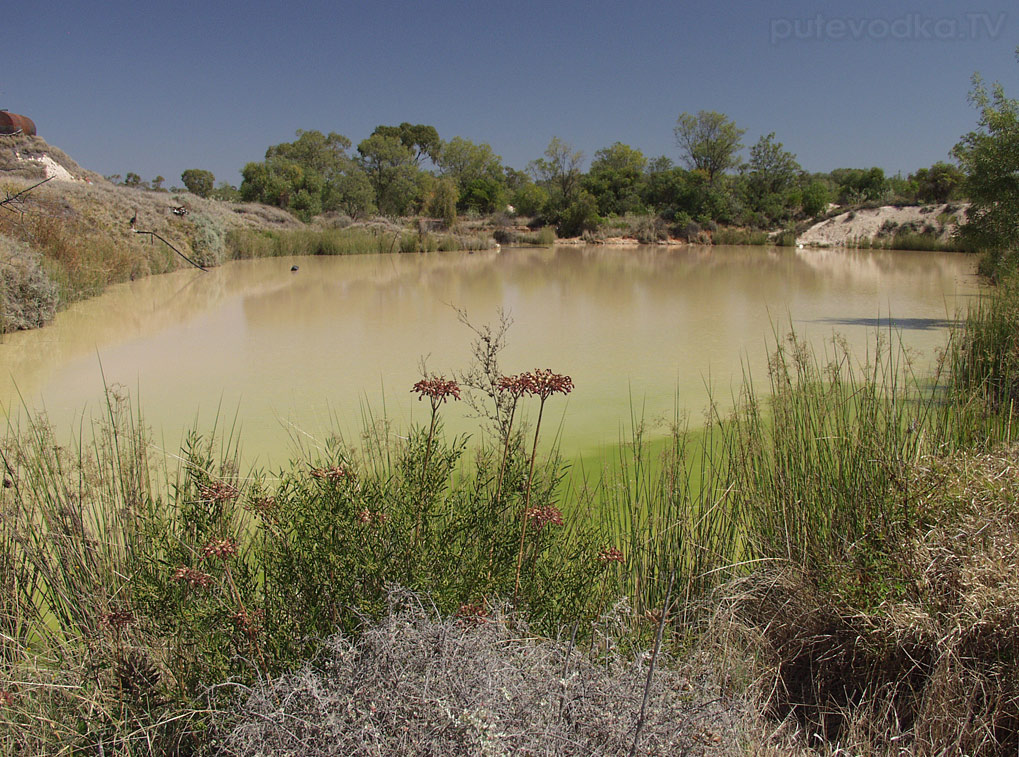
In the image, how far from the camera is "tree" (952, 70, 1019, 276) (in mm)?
6465

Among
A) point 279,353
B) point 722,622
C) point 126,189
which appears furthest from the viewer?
point 126,189

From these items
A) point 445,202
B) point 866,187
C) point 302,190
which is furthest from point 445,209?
point 866,187

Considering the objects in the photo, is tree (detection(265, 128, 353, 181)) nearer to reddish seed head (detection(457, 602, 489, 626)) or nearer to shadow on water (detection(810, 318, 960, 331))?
shadow on water (detection(810, 318, 960, 331))

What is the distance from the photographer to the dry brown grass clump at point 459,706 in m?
0.82

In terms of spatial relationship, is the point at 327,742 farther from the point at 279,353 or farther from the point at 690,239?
the point at 690,239

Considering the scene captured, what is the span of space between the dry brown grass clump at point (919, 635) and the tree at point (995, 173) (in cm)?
602

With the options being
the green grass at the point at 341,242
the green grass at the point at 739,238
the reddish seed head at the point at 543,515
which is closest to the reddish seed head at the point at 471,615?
the reddish seed head at the point at 543,515

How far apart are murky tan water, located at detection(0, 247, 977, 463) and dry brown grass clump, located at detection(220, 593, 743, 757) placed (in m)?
1.68

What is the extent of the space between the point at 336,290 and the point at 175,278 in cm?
259

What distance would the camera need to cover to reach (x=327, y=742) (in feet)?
2.76

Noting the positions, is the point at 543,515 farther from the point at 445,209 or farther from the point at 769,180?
the point at 769,180

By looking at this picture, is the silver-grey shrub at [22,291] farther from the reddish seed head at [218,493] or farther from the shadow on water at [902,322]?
the shadow on water at [902,322]

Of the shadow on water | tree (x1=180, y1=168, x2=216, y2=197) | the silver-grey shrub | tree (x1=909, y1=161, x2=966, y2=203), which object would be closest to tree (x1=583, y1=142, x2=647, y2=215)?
tree (x1=909, y1=161, x2=966, y2=203)

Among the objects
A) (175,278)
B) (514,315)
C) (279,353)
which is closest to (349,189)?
(175,278)
